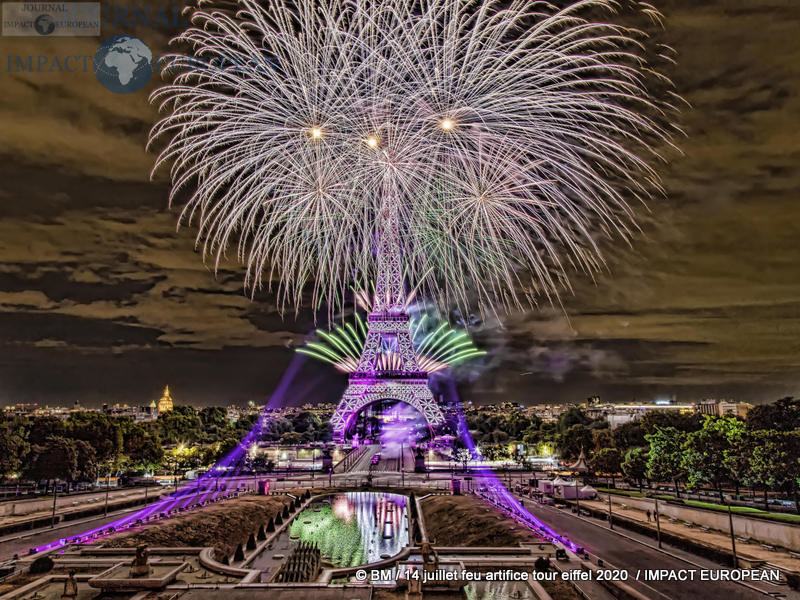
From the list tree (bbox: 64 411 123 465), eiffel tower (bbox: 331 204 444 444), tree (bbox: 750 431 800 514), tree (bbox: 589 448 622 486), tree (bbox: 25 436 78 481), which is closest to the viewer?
tree (bbox: 750 431 800 514)

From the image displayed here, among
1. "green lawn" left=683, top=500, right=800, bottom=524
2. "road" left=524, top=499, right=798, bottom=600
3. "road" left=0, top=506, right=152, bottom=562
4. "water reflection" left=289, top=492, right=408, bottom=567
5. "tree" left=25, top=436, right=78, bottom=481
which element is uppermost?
"tree" left=25, top=436, right=78, bottom=481

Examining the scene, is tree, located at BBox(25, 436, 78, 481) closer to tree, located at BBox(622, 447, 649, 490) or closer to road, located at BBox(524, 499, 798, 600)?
road, located at BBox(524, 499, 798, 600)

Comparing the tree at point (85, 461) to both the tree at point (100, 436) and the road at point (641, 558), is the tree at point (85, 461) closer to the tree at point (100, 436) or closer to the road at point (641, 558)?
the tree at point (100, 436)

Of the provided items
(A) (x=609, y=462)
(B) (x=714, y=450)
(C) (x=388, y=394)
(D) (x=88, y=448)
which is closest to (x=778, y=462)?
(B) (x=714, y=450)

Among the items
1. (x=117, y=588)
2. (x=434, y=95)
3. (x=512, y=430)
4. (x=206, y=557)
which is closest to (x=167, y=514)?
(x=206, y=557)

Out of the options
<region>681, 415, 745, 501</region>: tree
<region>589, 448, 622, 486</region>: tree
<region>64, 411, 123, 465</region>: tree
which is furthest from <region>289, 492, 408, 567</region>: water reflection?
<region>64, 411, 123, 465</region>: tree

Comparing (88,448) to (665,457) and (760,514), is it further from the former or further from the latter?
(760,514)

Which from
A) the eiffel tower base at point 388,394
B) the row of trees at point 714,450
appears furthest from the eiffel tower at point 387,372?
the row of trees at point 714,450
